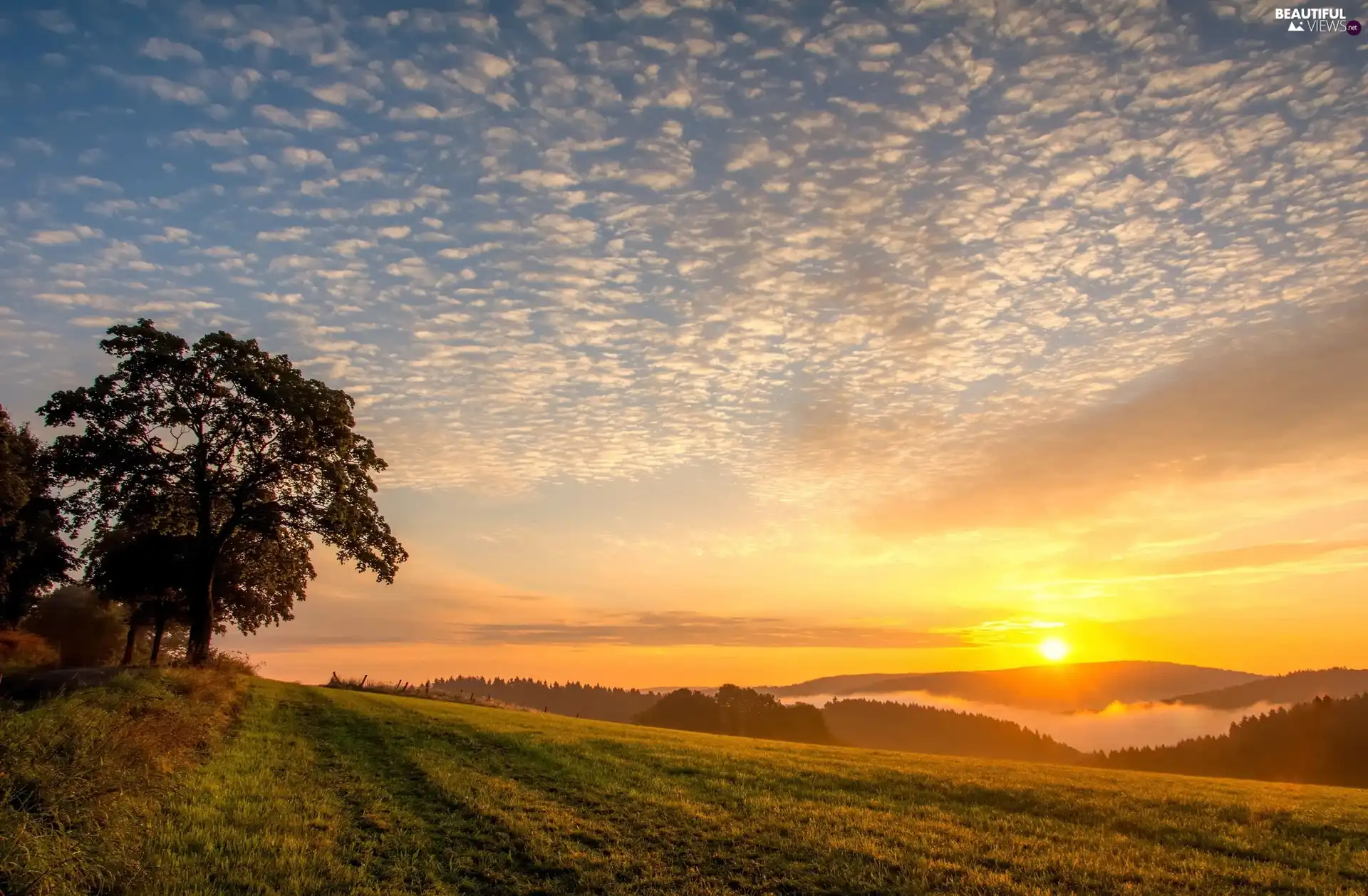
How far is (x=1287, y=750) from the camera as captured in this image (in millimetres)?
144000

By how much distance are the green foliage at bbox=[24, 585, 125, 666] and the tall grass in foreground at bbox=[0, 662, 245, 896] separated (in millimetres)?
65630

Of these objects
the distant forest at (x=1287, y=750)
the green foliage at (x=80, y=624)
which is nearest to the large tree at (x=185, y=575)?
the green foliage at (x=80, y=624)

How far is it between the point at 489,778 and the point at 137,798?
8.36 m

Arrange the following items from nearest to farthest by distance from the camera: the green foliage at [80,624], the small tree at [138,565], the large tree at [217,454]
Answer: the large tree at [217,454]
the small tree at [138,565]
the green foliage at [80,624]

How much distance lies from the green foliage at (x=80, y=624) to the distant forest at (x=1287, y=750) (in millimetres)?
148601

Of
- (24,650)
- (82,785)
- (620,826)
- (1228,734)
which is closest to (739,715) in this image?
(1228,734)

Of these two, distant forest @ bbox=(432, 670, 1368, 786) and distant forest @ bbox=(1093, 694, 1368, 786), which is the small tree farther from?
distant forest @ bbox=(1093, 694, 1368, 786)

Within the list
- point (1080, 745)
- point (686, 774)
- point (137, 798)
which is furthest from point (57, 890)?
point (1080, 745)

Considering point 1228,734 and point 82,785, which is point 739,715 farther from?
point 82,785

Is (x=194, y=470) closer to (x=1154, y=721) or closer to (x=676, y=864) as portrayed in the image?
(x=676, y=864)

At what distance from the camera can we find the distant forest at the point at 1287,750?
133125 mm

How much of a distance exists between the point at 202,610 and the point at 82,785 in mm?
32688

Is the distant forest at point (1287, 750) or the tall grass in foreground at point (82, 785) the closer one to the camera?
the tall grass in foreground at point (82, 785)

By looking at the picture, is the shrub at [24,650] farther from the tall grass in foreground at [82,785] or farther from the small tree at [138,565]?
the tall grass in foreground at [82,785]
